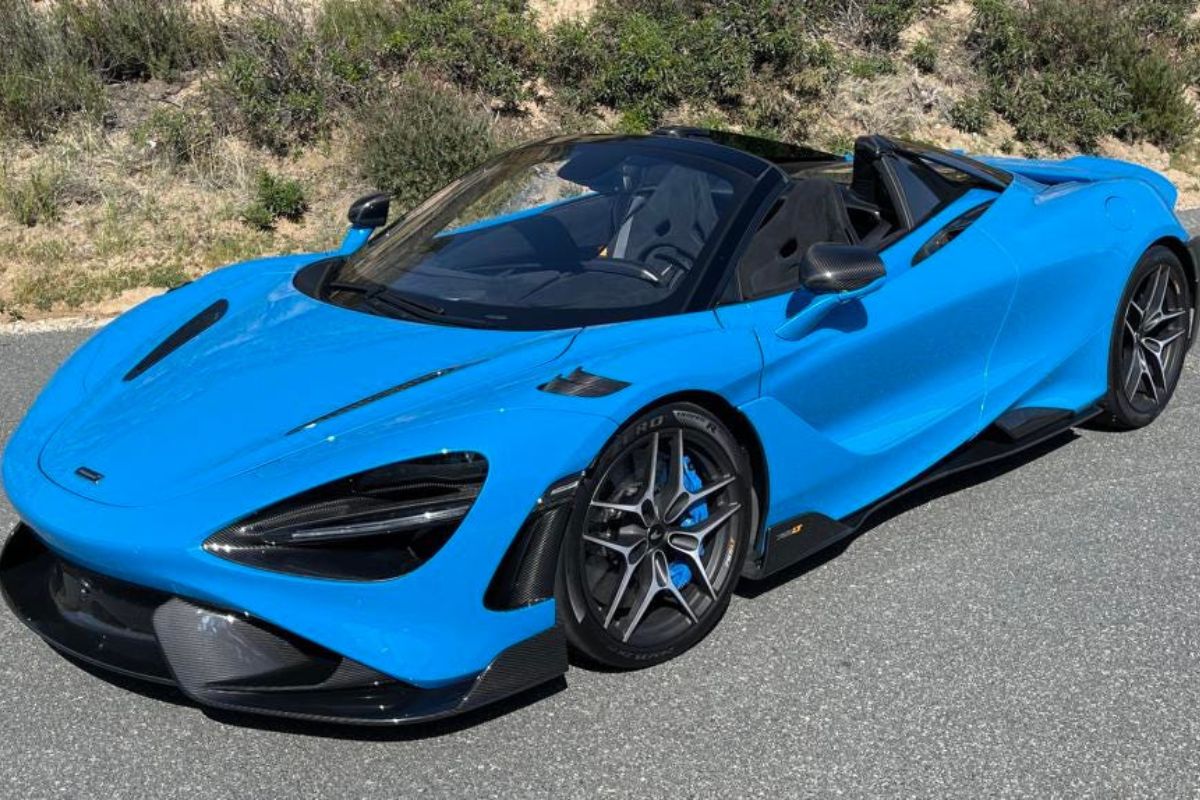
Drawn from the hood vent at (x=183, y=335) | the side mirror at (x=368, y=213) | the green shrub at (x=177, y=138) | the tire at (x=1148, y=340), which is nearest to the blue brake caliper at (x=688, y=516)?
the hood vent at (x=183, y=335)

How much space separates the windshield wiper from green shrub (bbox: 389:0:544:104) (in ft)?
22.2

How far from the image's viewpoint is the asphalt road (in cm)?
313

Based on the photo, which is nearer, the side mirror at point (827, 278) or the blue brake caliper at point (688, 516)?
the blue brake caliper at point (688, 516)

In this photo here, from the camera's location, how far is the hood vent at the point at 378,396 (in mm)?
3328

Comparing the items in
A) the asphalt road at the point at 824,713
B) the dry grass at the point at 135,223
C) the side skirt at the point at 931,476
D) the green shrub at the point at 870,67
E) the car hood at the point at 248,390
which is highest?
the car hood at the point at 248,390

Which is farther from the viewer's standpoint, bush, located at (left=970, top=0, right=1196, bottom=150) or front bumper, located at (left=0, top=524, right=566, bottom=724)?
bush, located at (left=970, top=0, right=1196, bottom=150)

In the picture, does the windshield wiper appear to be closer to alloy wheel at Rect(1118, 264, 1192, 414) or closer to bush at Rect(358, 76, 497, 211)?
alloy wheel at Rect(1118, 264, 1192, 414)

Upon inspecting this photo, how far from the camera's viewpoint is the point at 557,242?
4.36m

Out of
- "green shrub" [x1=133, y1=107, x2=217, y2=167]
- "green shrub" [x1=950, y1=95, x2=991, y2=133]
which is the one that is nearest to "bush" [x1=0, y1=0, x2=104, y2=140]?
"green shrub" [x1=133, y1=107, x2=217, y2=167]

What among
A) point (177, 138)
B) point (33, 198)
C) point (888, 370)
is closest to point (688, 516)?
point (888, 370)

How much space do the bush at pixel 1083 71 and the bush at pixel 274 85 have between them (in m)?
5.94

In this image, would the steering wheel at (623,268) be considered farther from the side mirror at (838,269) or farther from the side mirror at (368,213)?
the side mirror at (368,213)

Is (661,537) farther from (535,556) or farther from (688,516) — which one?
(535,556)

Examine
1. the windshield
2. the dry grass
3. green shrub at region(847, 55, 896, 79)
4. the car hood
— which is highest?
the windshield
